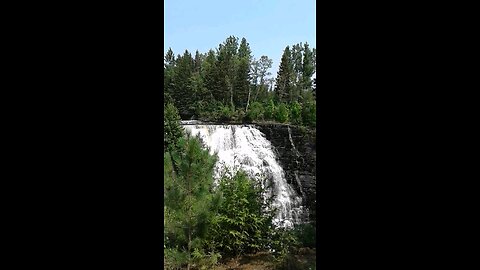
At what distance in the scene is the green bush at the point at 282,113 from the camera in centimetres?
372

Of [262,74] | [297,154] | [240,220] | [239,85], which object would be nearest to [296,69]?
[262,74]

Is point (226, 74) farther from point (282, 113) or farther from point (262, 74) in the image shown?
point (282, 113)

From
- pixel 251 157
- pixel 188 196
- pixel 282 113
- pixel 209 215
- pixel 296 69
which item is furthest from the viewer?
pixel 251 157

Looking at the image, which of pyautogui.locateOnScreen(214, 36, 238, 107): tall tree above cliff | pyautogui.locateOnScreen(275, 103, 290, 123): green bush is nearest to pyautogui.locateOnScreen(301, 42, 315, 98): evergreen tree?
pyautogui.locateOnScreen(275, 103, 290, 123): green bush

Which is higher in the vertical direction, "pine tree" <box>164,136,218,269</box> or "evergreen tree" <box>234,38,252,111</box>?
"evergreen tree" <box>234,38,252,111</box>

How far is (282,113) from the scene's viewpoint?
3.74 meters

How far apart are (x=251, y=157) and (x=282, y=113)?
448mm

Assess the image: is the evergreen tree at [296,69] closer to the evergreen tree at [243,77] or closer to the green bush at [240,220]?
the evergreen tree at [243,77]

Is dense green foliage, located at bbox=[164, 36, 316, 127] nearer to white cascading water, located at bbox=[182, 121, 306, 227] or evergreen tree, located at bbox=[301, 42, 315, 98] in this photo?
evergreen tree, located at bbox=[301, 42, 315, 98]

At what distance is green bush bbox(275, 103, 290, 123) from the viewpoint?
3719 mm

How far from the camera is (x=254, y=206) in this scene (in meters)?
3.48

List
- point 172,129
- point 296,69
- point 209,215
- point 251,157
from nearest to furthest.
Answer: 1. point 209,215
2. point 172,129
3. point 296,69
4. point 251,157
